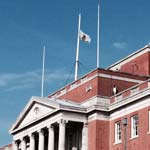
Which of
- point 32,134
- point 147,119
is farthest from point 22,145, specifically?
point 147,119

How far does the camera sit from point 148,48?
67812 mm

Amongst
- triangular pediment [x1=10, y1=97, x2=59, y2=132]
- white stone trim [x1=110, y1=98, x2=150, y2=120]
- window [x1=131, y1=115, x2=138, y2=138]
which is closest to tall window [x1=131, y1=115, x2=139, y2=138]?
window [x1=131, y1=115, x2=138, y2=138]

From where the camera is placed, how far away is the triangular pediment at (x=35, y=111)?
201ft

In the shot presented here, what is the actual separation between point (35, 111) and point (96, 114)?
10297mm

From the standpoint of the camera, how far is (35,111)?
65.4m

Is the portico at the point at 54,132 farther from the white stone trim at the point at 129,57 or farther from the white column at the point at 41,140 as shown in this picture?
the white stone trim at the point at 129,57

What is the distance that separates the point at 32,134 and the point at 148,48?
17.7 m

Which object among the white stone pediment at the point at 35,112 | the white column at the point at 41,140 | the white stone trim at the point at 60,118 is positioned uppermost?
the white stone pediment at the point at 35,112

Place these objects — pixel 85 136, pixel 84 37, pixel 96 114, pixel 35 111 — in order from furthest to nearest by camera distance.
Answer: pixel 84 37
pixel 35 111
pixel 85 136
pixel 96 114

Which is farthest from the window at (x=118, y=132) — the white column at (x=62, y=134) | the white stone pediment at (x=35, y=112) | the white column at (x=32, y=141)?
the white column at (x=32, y=141)

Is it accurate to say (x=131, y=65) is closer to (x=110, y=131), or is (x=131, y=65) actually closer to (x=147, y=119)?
(x=110, y=131)

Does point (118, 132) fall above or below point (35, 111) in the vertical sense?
below

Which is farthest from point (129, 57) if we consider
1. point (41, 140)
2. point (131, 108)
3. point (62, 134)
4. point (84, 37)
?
point (62, 134)

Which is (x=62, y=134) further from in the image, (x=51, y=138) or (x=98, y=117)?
(x=98, y=117)
